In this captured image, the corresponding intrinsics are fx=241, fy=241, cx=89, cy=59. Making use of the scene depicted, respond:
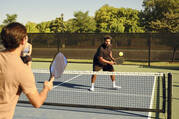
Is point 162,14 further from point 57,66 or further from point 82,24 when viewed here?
point 57,66

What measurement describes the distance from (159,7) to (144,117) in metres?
22.0

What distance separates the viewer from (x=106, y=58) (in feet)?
25.4

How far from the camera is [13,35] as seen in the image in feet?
5.87

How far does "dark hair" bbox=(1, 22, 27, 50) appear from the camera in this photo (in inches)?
70.5

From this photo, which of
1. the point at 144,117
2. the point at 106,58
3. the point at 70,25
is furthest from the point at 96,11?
the point at 144,117

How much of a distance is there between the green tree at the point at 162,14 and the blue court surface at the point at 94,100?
533 inches

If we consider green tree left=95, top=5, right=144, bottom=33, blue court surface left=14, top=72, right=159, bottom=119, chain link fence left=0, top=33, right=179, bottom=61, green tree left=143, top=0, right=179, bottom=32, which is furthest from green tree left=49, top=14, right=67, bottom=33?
blue court surface left=14, top=72, right=159, bottom=119

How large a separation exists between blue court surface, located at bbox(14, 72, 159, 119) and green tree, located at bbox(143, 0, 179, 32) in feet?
44.4

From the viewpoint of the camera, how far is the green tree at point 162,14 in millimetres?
21734

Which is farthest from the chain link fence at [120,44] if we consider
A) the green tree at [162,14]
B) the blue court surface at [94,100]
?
the blue court surface at [94,100]

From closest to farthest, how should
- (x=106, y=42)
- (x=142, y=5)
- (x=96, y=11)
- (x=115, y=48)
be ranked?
(x=106, y=42) < (x=115, y=48) < (x=142, y=5) < (x=96, y=11)

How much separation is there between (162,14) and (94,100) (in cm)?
2008

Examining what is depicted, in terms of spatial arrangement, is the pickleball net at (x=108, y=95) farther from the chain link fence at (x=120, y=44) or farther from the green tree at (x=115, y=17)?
the green tree at (x=115, y=17)

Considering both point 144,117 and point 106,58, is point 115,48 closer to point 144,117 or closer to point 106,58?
point 106,58
